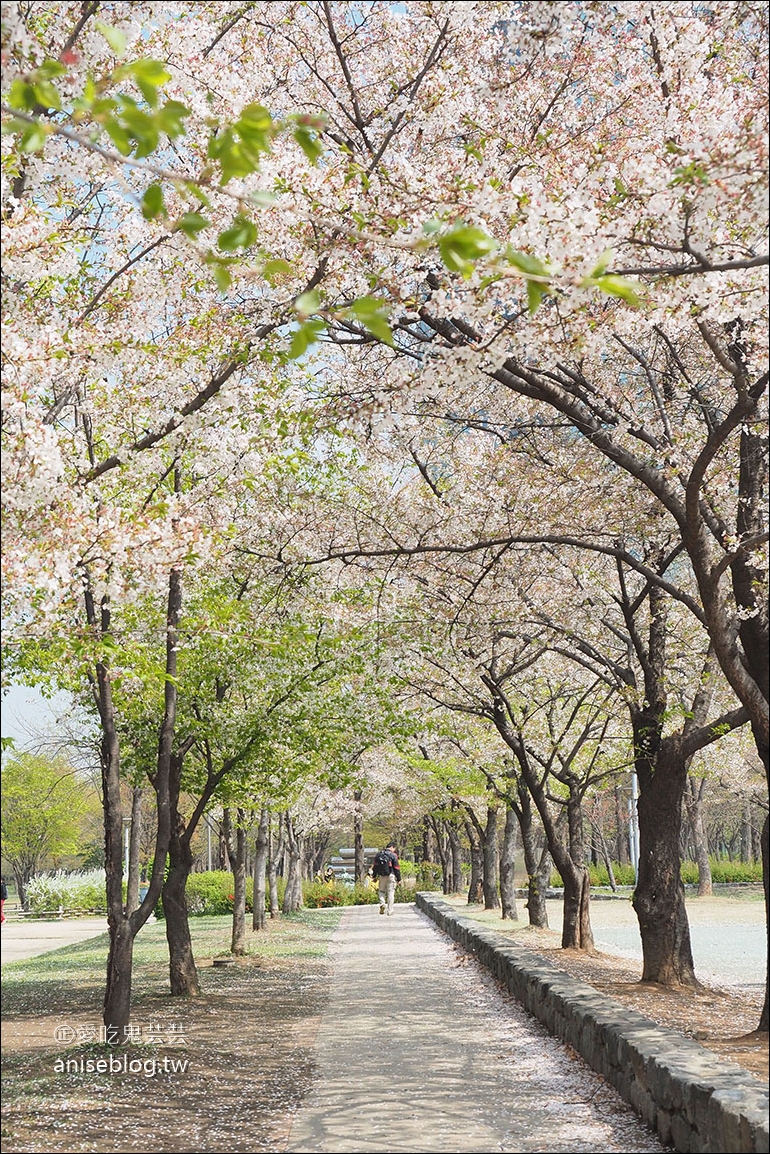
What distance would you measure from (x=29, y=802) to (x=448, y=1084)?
4.54 meters

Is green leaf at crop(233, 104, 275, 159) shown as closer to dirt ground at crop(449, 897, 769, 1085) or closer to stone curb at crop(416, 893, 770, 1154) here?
stone curb at crop(416, 893, 770, 1154)

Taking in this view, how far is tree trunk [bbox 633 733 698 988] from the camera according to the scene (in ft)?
37.1

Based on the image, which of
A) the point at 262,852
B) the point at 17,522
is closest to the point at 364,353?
the point at 17,522

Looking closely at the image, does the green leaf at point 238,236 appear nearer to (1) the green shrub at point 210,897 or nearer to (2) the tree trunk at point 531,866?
(2) the tree trunk at point 531,866

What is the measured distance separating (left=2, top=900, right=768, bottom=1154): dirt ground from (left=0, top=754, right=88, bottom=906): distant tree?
1134 mm

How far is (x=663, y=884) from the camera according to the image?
11.4 metres

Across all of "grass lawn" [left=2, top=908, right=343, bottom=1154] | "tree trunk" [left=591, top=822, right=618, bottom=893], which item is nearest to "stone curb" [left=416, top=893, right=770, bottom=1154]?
"grass lawn" [left=2, top=908, right=343, bottom=1154]

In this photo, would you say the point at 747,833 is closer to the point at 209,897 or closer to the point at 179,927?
the point at 209,897

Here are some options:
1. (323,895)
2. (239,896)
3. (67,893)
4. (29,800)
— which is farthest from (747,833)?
(29,800)

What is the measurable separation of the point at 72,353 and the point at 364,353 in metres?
4.00

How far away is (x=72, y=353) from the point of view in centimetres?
634

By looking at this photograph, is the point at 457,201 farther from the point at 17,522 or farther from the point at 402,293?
the point at 17,522

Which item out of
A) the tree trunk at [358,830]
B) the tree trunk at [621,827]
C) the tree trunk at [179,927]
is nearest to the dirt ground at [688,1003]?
the tree trunk at [179,927]

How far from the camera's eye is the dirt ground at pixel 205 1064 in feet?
19.5
